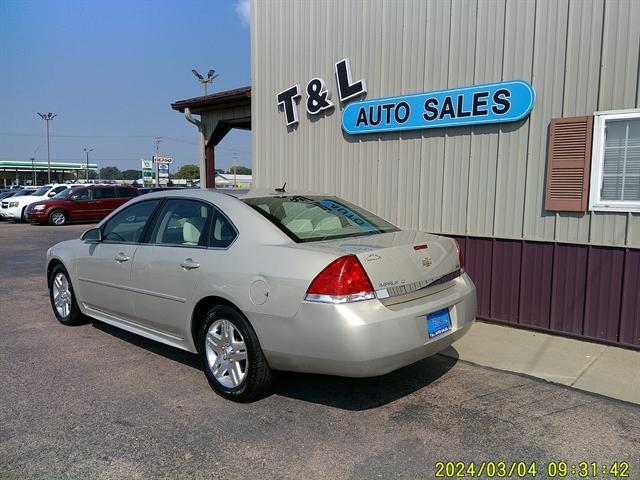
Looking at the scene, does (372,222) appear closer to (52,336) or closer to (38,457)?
(38,457)

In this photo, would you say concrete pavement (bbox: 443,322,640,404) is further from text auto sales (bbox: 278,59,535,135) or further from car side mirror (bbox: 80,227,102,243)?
car side mirror (bbox: 80,227,102,243)

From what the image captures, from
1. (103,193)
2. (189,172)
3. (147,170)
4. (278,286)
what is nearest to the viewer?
(278,286)

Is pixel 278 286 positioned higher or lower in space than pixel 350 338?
higher

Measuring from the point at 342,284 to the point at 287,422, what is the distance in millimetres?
1016

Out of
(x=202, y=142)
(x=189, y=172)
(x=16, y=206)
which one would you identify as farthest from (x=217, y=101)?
(x=189, y=172)

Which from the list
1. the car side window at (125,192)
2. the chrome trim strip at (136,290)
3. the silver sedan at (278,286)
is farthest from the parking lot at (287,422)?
the car side window at (125,192)

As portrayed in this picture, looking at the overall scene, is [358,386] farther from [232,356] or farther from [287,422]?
[232,356]

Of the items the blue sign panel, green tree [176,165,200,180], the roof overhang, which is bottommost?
the blue sign panel

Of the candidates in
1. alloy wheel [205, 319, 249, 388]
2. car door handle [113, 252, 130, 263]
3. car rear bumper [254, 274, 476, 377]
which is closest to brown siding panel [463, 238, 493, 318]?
car rear bumper [254, 274, 476, 377]

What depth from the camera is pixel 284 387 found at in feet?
13.4

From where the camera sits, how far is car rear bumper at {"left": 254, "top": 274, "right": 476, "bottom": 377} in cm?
324

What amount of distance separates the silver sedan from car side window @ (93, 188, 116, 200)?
1797 centimetres

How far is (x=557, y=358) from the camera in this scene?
187 inches

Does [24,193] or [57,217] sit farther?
[24,193]
